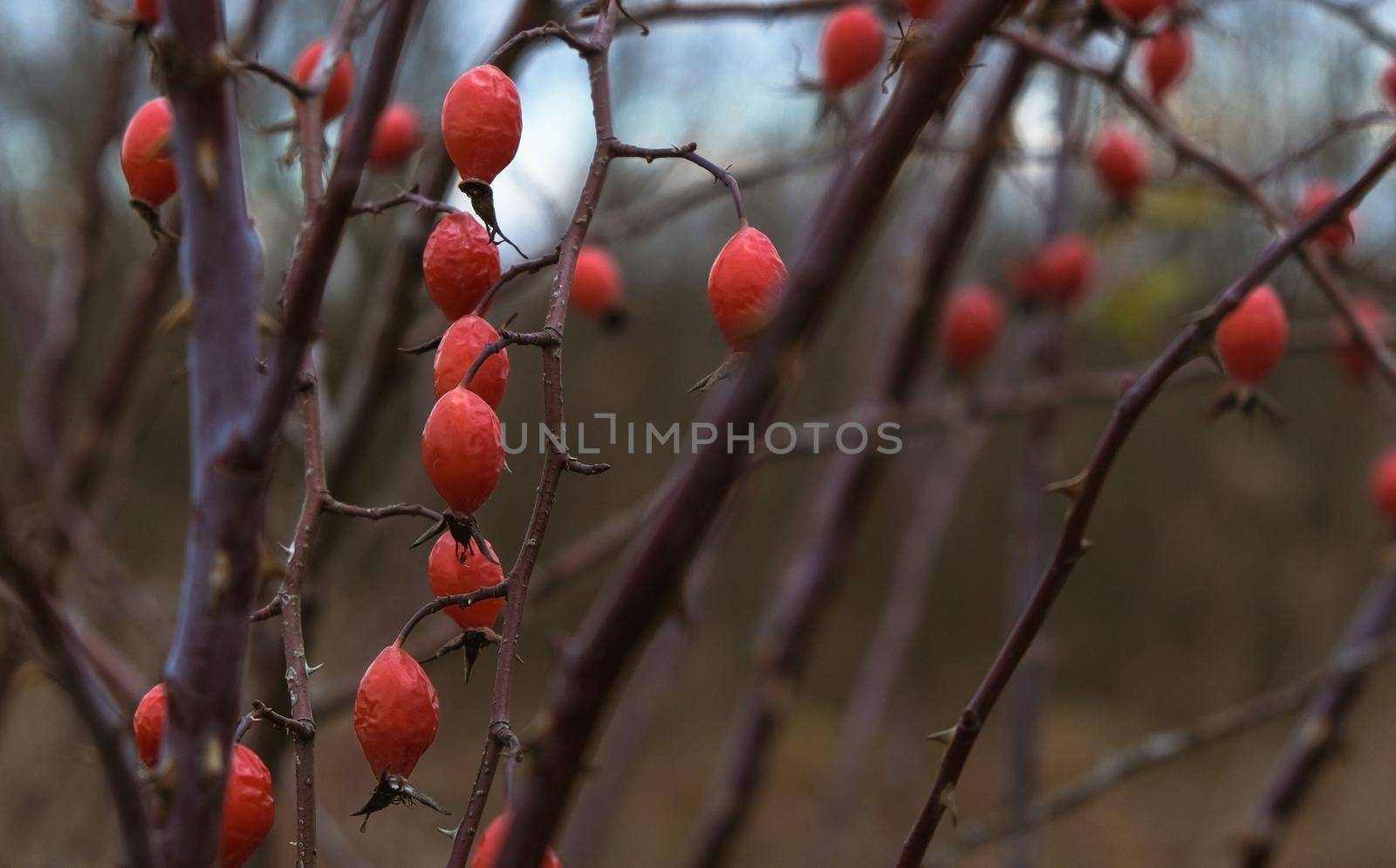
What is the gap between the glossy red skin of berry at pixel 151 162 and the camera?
60 cm

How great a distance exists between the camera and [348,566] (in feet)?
5.62

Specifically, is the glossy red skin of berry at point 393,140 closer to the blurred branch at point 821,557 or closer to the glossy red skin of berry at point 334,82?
the glossy red skin of berry at point 334,82

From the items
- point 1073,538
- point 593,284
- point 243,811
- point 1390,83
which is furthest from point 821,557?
point 243,811

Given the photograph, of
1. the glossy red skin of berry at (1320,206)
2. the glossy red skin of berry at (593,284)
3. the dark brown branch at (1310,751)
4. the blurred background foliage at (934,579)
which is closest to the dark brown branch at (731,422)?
the glossy red skin of berry at (1320,206)

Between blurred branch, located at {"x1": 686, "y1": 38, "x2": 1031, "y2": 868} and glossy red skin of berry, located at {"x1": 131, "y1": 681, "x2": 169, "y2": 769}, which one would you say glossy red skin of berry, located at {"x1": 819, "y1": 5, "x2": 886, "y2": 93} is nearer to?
blurred branch, located at {"x1": 686, "y1": 38, "x2": 1031, "y2": 868}

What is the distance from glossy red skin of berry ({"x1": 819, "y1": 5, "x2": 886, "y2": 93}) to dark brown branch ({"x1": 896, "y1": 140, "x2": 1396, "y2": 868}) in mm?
554

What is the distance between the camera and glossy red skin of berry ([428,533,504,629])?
1.69 ft

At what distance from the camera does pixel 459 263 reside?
54 cm

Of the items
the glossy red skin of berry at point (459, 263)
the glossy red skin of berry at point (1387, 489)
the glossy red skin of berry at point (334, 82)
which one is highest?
the glossy red skin of berry at point (1387, 489)

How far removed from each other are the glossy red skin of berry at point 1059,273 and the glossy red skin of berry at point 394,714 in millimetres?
1407

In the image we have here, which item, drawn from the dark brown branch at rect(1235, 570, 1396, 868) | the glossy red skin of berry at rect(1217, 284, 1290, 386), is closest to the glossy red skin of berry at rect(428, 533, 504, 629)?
the glossy red skin of berry at rect(1217, 284, 1290, 386)

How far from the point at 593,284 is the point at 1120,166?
0.73m

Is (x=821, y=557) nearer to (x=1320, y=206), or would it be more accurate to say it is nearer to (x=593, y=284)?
(x=593, y=284)

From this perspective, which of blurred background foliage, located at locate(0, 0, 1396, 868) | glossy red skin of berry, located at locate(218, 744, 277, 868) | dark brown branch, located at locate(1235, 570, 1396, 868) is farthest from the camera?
blurred background foliage, located at locate(0, 0, 1396, 868)
